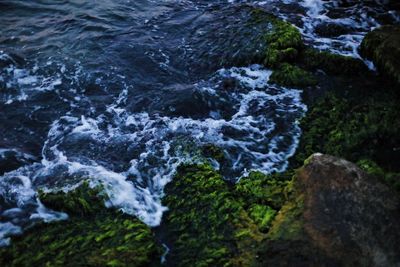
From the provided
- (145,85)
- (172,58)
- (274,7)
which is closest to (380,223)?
(145,85)

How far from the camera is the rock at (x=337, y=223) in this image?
4.74 m

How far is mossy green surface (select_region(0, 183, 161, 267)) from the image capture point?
5289mm

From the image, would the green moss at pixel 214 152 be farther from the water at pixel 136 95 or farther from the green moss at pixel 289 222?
the green moss at pixel 289 222

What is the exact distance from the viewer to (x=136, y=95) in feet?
29.1

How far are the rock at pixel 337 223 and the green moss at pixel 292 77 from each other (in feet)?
11.9

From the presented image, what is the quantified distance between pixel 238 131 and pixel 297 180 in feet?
7.47

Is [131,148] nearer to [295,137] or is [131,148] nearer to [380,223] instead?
[295,137]

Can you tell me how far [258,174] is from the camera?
21.8 ft

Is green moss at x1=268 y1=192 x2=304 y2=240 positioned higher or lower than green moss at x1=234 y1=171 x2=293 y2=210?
higher

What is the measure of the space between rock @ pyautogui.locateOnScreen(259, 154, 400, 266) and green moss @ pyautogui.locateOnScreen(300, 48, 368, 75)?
13.9ft

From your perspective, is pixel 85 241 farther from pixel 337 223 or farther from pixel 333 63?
pixel 333 63

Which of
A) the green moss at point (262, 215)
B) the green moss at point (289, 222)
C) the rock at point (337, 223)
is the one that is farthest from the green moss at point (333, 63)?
the green moss at point (289, 222)

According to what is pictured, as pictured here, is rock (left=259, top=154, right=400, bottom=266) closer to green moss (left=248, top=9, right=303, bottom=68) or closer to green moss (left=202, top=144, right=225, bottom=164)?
green moss (left=202, top=144, right=225, bottom=164)

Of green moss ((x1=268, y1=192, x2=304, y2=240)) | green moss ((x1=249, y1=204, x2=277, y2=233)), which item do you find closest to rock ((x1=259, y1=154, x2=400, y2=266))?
green moss ((x1=268, y1=192, x2=304, y2=240))
